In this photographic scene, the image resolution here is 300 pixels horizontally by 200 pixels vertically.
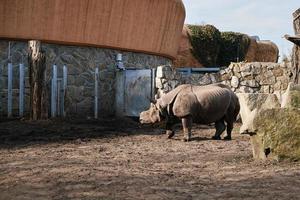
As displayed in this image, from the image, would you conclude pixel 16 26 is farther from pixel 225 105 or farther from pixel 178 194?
pixel 178 194

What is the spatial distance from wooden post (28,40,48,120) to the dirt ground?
50.0 inches

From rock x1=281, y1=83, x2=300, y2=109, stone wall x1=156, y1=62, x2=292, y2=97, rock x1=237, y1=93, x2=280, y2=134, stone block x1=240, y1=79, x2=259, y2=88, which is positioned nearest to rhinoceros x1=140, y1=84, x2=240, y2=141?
rock x1=237, y1=93, x2=280, y2=134

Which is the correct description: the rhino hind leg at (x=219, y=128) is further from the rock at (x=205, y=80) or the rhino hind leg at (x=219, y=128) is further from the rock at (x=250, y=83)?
the rock at (x=250, y=83)

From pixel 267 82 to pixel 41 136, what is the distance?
801cm

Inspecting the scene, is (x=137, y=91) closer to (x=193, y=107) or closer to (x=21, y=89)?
(x=21, y=89)

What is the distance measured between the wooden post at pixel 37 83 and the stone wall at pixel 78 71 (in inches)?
79.6

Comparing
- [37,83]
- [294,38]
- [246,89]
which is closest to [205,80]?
[246,89]

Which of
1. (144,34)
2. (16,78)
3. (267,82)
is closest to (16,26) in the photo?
(16,78)

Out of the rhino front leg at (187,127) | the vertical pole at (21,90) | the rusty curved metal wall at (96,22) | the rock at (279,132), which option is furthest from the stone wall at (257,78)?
the rock at (279,132)

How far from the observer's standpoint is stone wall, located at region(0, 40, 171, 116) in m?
14.3

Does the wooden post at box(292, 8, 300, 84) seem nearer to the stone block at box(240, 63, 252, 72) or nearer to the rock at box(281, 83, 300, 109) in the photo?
the rock at box(281, 83, 300, 109)

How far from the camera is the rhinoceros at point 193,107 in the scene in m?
10.2

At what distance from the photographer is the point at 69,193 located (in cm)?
519

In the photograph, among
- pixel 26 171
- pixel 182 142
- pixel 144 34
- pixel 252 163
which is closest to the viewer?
pixel 26 171
